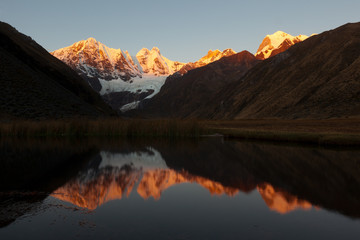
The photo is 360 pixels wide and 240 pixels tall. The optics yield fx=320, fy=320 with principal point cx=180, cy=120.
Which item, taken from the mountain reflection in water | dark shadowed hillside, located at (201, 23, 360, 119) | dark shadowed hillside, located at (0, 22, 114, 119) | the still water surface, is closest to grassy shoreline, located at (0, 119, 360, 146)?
dark shadowed hillside, located at (0, 22, 114, 119)

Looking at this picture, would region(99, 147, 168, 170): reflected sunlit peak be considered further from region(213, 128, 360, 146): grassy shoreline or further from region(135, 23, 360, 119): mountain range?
region(135, 23, 360, 119): mountain range

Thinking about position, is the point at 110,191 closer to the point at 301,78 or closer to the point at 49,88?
the point at 49,88

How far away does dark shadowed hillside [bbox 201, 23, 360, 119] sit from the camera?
9881 centimetres

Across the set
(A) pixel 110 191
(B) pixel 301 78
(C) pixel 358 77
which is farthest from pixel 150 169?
(B) pixel 301 78

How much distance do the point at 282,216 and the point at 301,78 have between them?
4915 inches

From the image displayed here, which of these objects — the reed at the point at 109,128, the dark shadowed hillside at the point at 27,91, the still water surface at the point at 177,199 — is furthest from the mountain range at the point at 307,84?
the still water surface at the point at 177,199

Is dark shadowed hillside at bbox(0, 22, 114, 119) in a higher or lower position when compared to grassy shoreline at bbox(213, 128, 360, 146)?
higher

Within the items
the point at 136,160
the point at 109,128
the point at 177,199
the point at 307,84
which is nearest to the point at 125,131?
the point at 109,128

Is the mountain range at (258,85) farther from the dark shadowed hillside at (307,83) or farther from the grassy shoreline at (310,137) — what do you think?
the grassy shoreline at (310,137)

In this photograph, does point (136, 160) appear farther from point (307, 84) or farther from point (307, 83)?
point (307, 83)

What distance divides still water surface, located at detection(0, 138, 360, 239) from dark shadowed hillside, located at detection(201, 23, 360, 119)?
7725 centimetres

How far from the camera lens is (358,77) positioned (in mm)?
99750

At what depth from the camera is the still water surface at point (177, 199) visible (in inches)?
392

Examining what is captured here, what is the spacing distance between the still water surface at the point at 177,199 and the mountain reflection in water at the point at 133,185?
0.05 meters
